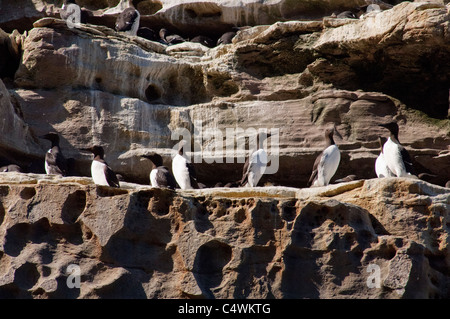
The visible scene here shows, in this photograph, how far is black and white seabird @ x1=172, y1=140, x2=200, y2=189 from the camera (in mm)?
11023

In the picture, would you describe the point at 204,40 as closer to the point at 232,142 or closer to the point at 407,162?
the point at 232,142

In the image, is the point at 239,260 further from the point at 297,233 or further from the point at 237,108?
the point at 237,108

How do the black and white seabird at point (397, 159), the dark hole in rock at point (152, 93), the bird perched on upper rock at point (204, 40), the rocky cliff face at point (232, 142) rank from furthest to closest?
the bird perched on upper rock at point (204, 40) < the dark hole in rock at point (152, 93) < the black and white seabird at point (397, 159) < the rocky cliff face at point (232, 142)

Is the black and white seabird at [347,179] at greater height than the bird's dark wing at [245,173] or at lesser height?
lesser

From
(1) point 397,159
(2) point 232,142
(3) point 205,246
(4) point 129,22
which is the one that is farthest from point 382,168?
(4) point 129,22

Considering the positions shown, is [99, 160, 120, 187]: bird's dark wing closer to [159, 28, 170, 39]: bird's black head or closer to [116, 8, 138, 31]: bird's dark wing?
[116, 8, 138, 31]: bird's dark wing

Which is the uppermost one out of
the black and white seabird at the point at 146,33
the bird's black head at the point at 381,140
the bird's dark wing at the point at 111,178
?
the black and white seabird at the point at 146,33

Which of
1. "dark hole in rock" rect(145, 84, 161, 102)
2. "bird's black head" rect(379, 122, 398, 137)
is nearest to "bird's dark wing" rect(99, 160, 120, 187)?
"dark hole in rock" rect(145, 84, 161, 102)

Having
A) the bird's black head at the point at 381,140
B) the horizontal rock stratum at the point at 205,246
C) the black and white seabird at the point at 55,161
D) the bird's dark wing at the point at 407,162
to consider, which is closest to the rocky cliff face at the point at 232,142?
the horizontal rock stratum at the point at 205,246

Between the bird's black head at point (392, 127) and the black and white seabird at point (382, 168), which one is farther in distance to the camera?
the bird's black head at point (392, 127)

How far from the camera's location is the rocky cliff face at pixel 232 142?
7.91 metres

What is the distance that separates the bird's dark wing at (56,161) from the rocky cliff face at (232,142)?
1.73ft

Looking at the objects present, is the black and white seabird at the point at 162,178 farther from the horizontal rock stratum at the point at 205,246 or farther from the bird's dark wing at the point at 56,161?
the horizontal rock stratum at the point at 205,246

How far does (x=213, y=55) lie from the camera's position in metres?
12.9
